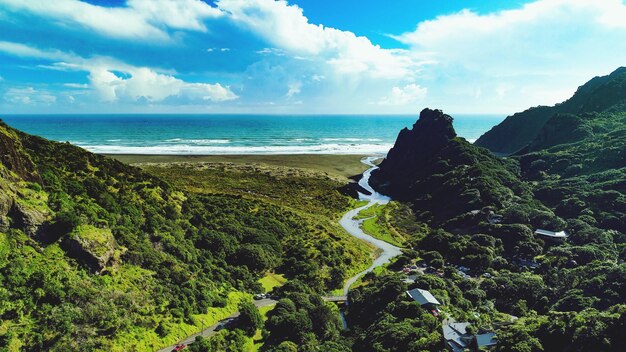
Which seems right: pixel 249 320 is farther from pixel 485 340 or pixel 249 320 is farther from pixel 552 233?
pixel 552 233

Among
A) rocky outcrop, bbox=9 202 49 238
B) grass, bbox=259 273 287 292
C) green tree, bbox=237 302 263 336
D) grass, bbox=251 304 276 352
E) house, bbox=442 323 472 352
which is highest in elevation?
rocky outcrop, bbox=9 202 49 238

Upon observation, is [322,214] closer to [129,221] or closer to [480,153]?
[129,221]

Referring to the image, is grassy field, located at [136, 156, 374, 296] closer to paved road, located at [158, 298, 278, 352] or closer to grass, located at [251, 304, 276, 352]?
paved road, located at [158, 298, 278, 352]

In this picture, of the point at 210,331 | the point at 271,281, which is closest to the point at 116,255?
the point at 210,331

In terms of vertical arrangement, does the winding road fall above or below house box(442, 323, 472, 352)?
below

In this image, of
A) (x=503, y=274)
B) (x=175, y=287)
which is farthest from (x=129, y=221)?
(x=503, y=274)

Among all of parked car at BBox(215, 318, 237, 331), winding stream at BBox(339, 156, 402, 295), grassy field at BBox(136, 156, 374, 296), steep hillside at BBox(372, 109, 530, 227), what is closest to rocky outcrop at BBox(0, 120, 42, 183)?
parked car at BBox(215, 318, 237, 331)
